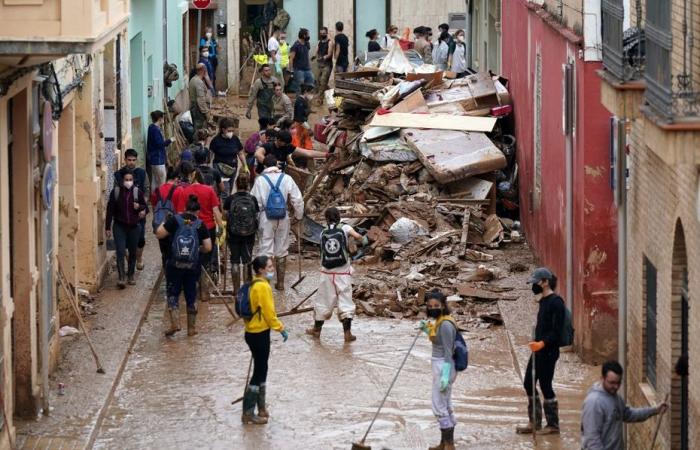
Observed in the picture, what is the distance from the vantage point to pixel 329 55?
3916 centimetres

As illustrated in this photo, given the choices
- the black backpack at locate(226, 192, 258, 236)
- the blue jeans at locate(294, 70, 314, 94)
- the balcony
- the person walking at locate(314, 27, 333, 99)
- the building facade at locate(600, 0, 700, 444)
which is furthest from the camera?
the person walking at locate(314, 27, 333, 99)

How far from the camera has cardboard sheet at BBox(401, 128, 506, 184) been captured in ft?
75.9

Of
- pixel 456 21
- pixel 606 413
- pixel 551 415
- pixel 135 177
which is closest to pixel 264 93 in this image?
pixel 135 177

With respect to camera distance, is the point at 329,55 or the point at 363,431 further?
the point at 329,55

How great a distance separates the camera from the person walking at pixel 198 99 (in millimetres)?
30406

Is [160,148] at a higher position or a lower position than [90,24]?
lower

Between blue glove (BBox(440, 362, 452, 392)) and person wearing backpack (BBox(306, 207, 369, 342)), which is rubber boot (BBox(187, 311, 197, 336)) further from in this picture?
blue glove (BBox(440, 362, 452, 392))

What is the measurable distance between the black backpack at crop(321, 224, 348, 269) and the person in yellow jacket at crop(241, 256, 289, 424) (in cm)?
265

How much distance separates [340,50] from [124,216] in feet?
65.1

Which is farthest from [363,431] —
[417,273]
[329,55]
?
[329,55]

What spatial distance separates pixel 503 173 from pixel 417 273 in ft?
14.7

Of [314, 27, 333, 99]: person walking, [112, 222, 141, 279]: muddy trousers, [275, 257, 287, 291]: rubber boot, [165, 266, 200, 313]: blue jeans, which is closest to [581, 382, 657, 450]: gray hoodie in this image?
[165, 266, 200, 313]: blue jeans

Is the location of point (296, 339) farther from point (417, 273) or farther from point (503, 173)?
point (503, 173)

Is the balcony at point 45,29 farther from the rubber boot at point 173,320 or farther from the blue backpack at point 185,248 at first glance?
the rubber boot at point 173,320
